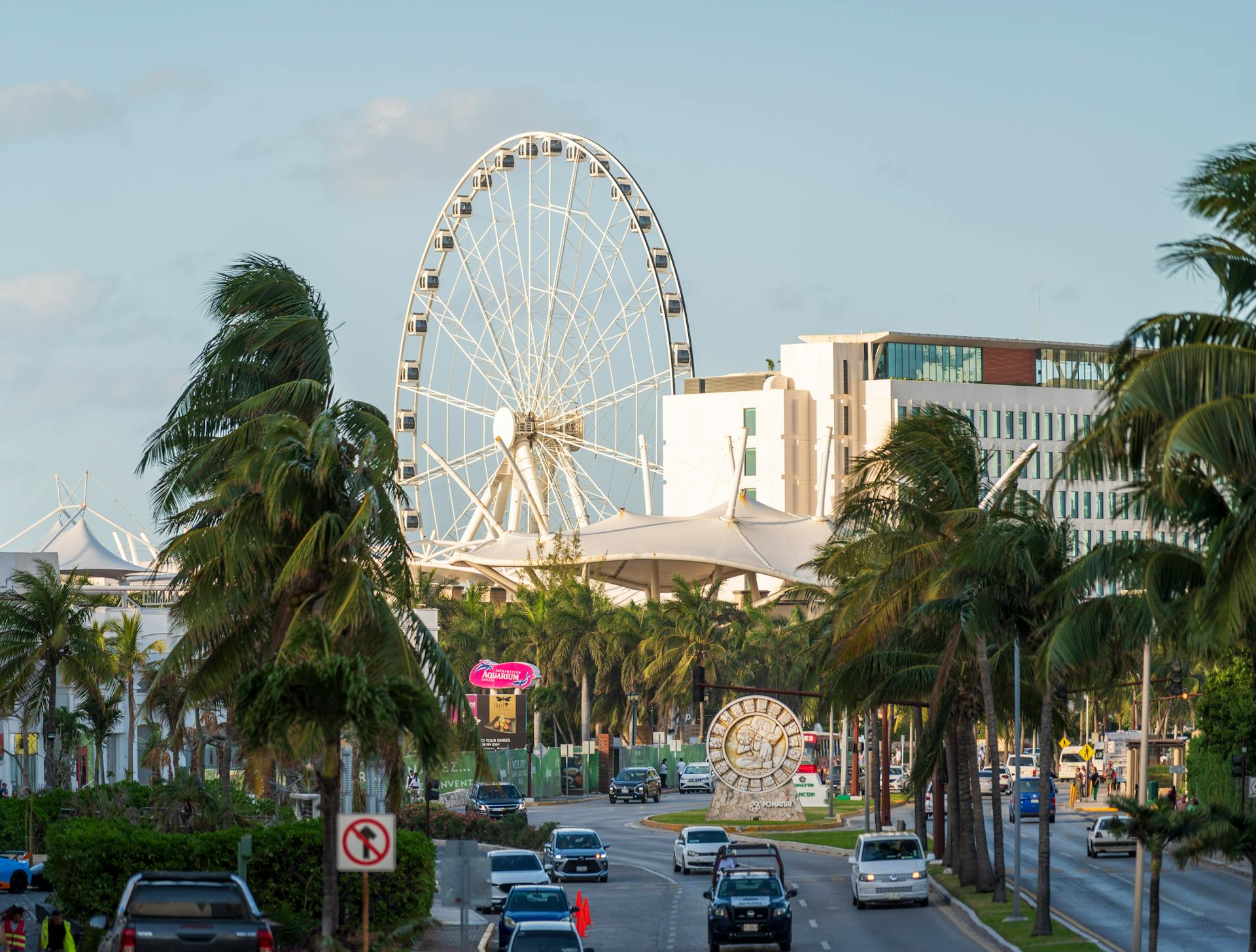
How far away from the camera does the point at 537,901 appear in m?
35.6

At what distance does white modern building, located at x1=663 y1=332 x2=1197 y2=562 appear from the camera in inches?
6919

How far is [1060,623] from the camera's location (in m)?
28.7

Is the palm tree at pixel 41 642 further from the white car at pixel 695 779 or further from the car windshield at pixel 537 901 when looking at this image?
the white car at pixel 695 779

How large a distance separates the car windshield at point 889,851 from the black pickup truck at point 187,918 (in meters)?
24.4

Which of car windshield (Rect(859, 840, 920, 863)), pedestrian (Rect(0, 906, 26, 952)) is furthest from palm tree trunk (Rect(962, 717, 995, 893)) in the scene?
pedestrian (Rect(0, 906, 26, 952))

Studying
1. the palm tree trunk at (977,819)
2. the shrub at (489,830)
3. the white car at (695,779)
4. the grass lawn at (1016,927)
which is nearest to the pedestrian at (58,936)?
the grass lawn at (1016,927)

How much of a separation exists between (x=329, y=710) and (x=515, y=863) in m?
20.7

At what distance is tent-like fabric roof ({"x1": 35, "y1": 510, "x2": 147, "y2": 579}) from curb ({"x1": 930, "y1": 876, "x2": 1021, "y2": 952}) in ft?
291

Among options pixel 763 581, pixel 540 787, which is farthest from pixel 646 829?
pixel 763 581

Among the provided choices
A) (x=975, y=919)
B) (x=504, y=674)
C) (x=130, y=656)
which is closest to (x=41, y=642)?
(x=130, y=656)

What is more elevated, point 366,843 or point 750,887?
point 366,843

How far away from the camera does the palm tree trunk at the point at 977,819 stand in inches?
1692

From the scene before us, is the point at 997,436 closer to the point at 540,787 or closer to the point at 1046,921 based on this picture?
the point at 540,787

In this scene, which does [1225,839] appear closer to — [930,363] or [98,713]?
[98,713]
